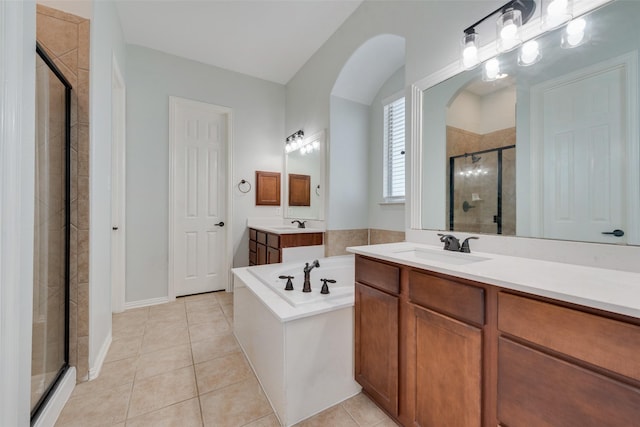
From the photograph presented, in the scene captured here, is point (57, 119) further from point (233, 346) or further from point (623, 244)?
point (623, 244)

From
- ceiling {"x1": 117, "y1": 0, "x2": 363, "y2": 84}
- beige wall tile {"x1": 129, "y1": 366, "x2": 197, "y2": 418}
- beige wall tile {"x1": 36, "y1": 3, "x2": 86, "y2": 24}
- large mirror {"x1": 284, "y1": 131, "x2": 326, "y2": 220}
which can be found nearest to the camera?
beige wall tile {"x1": 129, "y1": 366, "x2": 197, "y2": 418}

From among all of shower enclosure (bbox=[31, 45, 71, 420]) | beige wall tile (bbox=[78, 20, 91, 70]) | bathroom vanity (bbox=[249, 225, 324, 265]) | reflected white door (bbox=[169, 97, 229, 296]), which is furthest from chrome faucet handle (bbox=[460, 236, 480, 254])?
reflected white door (bbox=[169, 97, 229, 296])

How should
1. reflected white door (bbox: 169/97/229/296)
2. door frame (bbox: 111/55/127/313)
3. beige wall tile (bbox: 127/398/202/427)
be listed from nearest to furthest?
1. beige wall tile (bbox: 127/398/202/427)
2. door frame (bbox: 111/55/127/313)
3. reflected white door (bbox: 169/97/229/296)

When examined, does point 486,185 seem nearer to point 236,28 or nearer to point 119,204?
point 236,28

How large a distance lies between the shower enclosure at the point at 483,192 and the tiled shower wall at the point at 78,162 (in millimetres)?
2315

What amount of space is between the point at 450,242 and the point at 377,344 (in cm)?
70

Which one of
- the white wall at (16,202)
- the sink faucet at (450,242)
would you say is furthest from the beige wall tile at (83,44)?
the sink faucet at (450,242)

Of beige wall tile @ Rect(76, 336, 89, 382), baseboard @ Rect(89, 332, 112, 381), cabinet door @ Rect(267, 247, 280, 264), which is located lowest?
baseboard @ Rect(89, 332, 112, 381)

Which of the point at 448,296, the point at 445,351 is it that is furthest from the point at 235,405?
the point at 448,296

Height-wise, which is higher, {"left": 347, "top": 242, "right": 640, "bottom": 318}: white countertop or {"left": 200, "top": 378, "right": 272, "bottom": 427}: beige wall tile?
{"left": 347, "top": 242, "right": 640, "bottom": 318}: white countertop

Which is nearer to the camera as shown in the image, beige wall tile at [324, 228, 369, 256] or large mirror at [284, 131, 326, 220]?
beige wall tile at [324, 228, 369, 256]

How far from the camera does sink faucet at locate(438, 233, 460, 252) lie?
144 centimetres

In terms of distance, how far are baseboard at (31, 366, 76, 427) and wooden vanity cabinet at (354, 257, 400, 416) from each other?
1.55m

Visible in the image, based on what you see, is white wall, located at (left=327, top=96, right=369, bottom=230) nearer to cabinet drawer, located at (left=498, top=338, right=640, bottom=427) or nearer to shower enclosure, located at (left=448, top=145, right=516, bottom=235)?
shower enclosure, located at (left=448, top=145, right=516, bottom=235)
